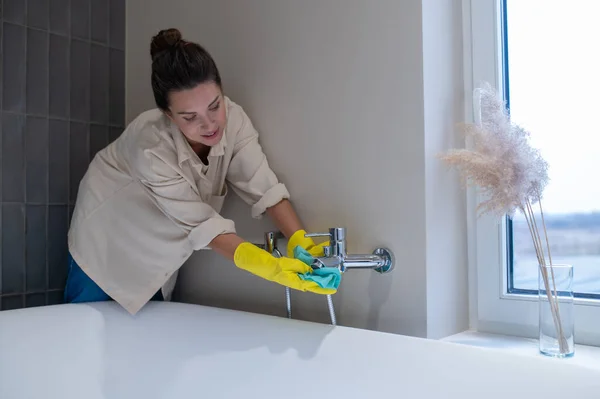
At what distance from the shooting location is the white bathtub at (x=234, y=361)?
3.45 ft

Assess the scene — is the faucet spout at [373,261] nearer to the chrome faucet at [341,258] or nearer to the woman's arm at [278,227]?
the chrome faucet at [341,258]

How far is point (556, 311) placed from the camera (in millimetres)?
1268

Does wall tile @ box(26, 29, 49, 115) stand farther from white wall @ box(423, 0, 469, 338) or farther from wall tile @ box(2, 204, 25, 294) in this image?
white wall @ box(423, 0, 469, 338)

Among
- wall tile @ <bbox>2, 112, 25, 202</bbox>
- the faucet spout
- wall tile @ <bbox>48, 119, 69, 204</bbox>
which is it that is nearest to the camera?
the faucet spout

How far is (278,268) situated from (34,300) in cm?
117

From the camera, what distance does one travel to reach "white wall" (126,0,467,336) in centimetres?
148

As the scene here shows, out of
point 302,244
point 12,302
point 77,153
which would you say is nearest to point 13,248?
point 12,302

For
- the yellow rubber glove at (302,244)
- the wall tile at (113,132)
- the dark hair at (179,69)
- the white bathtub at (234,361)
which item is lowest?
the white bathtub at (234,361)

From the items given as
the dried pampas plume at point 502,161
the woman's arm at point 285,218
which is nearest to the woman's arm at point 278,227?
the woman's arm at point 285,218

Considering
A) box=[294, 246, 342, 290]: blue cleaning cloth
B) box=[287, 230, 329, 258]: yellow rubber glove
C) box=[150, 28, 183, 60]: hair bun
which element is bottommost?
box=[294, 246, 342, 290]: blue cleaning cloth

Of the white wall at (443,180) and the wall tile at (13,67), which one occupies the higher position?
the wall tile at (13,67)

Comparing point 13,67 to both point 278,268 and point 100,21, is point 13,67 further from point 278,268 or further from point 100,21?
point 278,268

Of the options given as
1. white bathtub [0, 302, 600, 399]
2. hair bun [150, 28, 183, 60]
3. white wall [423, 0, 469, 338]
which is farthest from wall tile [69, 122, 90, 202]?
white wall [423, 0, 469, 338]

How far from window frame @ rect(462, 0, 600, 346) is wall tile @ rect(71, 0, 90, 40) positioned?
4.70 feet
